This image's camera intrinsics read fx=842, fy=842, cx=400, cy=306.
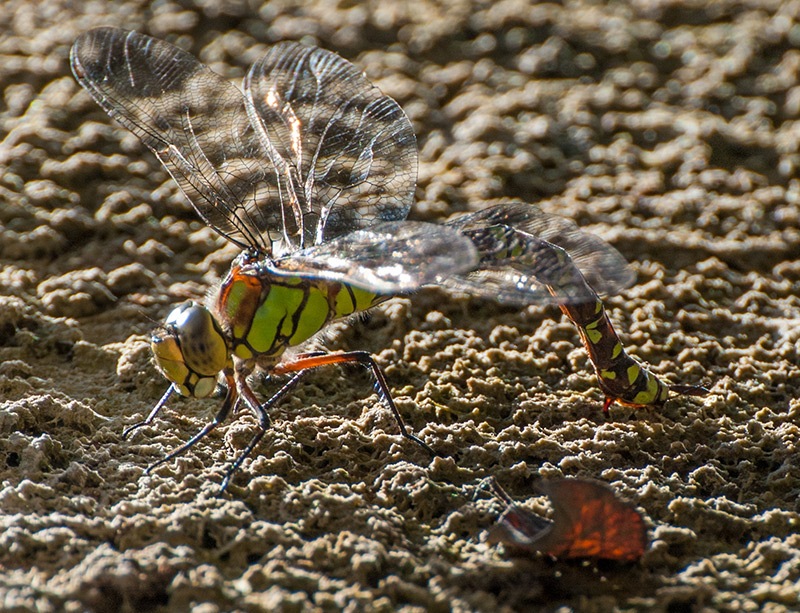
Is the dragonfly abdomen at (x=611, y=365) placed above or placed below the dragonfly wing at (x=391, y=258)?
below

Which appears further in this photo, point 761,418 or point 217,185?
point 217,185

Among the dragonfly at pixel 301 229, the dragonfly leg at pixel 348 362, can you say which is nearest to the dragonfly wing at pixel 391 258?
the dragonfly at pixel 301 229

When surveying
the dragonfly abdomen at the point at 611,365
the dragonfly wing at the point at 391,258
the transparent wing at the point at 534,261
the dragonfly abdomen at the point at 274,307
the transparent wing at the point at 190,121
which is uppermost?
the transparent wing at the point at 190,121

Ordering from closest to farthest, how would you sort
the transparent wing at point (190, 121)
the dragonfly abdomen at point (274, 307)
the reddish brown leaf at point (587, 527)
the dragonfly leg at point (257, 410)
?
the reddish brown leaf at point (587, 527) → the dragonfly leg at point (257, 410) → the dragonfly abdomen at point (274, 307) → the transparent wing at point (190, 121)

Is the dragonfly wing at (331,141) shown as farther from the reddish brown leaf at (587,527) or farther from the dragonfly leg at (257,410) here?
the reddish brown leaf at (587,527)

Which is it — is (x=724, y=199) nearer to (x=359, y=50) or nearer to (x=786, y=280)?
(x=786, y=280)

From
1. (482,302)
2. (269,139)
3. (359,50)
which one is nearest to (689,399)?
(482,302)

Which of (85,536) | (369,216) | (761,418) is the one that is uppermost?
(369,216)
